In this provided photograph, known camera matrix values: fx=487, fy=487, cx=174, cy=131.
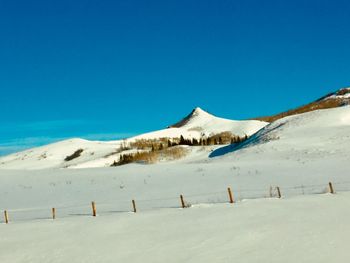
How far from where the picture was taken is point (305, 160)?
2133 inches

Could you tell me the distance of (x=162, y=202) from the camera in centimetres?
3478

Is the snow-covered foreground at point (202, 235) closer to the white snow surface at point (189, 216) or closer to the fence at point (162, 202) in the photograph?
the white snow surface at point (189, 216)

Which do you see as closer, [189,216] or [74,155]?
[189,216]

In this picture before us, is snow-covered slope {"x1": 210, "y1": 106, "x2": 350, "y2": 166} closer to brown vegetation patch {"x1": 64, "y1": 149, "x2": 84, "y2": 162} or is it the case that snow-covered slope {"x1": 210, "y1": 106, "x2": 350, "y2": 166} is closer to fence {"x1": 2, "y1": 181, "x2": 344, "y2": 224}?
fence {"x1": 2, "y1": 181, "x2": 344, "y2": 224}

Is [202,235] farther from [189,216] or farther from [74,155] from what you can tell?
[74,155]

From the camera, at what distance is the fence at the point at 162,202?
1277 inches

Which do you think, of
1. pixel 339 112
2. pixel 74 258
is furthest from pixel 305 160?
pixel 339 112

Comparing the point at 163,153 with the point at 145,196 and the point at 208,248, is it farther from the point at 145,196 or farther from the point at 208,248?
the point at 208,248

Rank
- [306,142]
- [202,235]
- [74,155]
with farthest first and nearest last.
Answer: [74,155], [306,142], [202,235]

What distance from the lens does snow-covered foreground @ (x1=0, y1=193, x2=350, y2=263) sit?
17172 millimetres

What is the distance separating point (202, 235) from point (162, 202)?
1420 centimetres

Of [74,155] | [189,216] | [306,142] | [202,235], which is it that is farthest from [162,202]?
[74,155]

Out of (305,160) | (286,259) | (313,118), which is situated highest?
(313,118)

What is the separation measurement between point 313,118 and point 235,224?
76.2 metres
